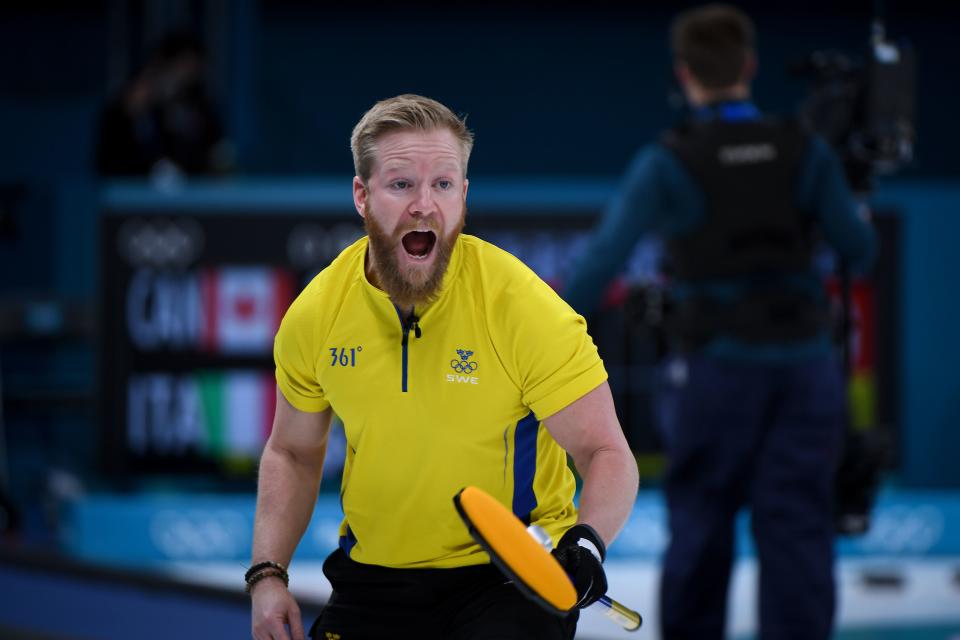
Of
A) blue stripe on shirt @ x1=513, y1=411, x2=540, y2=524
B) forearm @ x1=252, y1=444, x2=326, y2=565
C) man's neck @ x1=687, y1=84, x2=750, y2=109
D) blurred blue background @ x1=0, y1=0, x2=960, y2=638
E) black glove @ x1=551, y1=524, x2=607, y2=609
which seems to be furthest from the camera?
blurred blue background @ x1=0, y1=0, x2=960, y2=638

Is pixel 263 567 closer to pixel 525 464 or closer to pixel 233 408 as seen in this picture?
pixel 525 464

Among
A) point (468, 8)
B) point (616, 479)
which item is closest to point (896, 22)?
point (468, 8)

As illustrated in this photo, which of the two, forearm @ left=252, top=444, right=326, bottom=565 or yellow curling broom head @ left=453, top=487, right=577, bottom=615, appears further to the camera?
forearm @ left=252, top=444, right=326, bottom=565

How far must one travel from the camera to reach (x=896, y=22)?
983cm

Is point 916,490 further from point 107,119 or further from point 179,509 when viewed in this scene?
point 107,119

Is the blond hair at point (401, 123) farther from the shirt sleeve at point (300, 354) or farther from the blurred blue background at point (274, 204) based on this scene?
the blurred blue background at point (274, 204)

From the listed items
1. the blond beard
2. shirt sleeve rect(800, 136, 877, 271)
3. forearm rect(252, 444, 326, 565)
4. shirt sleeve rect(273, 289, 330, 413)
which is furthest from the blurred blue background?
the blond beard

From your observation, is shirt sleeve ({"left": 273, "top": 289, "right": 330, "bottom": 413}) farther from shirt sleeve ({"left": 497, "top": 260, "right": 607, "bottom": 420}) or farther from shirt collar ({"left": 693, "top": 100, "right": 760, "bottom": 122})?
shirt collar ({"left": 693, "top": 100, "right": 760, "bottom": 122})

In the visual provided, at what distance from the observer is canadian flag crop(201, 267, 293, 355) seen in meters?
6.00

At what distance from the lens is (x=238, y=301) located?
6.02 metres

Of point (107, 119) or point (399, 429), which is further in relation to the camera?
point (107, 119)

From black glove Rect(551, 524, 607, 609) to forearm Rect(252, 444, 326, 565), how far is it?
52 centimetres

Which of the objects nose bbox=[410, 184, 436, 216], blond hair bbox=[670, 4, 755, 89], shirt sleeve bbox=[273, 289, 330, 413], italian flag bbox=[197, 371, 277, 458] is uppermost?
blond hair bbox=[670, 4, 755, 89]

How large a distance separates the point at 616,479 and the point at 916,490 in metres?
4.78
